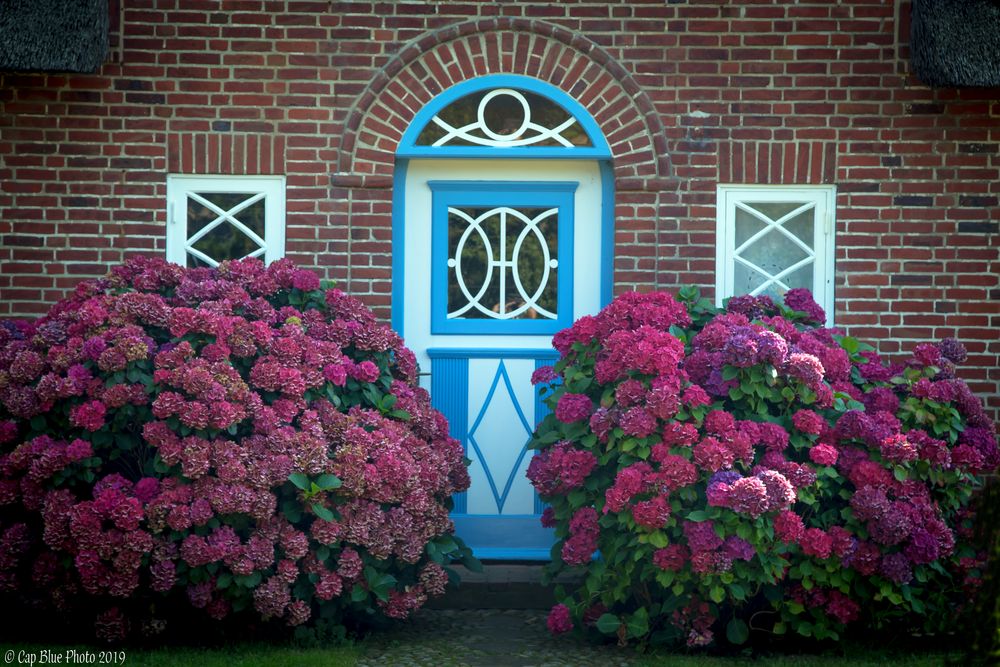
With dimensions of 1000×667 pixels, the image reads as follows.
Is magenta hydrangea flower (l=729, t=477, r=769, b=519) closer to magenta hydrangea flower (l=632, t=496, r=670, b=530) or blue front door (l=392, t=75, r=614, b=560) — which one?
magenta hydrangea flower (l=632, t=496, r=670, b=530)

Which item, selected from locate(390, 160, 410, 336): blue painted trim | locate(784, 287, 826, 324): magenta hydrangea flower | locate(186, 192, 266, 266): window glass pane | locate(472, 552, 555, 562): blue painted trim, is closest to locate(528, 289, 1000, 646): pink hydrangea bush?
locate(784, 287, 826, 324): magenta hydrangea flower

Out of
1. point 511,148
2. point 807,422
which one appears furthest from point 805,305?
point 511,148

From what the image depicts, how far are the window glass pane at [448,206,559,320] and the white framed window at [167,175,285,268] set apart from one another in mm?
1028

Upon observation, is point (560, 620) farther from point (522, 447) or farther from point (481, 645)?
point (522, 447)

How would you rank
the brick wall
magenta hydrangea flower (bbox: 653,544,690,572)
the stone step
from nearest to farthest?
magenta hydrangea flower (bbox: 653,544,690,572), the stone step, the brick wall

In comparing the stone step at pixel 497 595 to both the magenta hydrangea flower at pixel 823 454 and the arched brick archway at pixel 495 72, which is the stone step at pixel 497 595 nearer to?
the magenta hydrangea flower at pixel 823 454

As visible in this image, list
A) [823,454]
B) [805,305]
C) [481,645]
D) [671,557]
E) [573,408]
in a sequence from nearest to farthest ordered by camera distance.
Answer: [671,557] → [823,454] → [573,408] → [481,645] → [805,305]

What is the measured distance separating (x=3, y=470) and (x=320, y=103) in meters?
2.70

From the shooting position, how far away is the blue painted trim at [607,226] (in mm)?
6602

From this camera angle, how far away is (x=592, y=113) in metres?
6.50

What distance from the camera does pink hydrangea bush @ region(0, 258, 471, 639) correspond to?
15.8ft

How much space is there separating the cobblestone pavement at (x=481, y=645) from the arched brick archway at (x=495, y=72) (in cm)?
248

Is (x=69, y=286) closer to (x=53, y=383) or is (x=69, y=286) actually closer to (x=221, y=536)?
(x=53, y=383)

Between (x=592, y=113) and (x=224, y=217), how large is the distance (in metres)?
2.20
